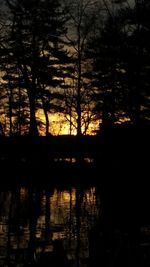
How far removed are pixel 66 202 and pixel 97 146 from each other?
16284mm

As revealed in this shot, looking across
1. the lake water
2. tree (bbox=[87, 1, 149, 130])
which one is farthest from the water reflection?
tree (bbox=[87, 1, 149, 130])

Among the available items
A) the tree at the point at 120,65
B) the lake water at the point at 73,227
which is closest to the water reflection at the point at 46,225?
the lake water at the point at 73,227

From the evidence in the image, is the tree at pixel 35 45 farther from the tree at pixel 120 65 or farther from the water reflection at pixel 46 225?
the water reflection at pixel 46 225

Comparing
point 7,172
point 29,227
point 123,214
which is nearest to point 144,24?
point 7,172

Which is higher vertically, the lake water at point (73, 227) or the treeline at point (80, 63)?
the treeline at point (80, 63)

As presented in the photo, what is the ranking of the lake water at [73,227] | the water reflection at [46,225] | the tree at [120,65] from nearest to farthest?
the lake water at [73,227] < the water reflection at [46,225] < the tree at [120,65]

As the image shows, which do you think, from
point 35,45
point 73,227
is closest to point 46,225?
point 73,227

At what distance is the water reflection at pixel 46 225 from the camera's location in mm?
14039

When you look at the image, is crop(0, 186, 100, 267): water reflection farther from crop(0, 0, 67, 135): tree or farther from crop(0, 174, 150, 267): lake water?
crop(0, 0, 67, 135): tree

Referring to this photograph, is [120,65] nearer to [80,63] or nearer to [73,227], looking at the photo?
[80,63]

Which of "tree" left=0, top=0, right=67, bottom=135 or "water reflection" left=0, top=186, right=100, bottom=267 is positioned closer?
"water reflection" left=0, top=186, right=100, bottom=267

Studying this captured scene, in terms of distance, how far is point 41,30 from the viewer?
156 ft

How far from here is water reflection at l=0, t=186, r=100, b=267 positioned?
14039mm

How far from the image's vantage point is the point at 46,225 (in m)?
19.7
